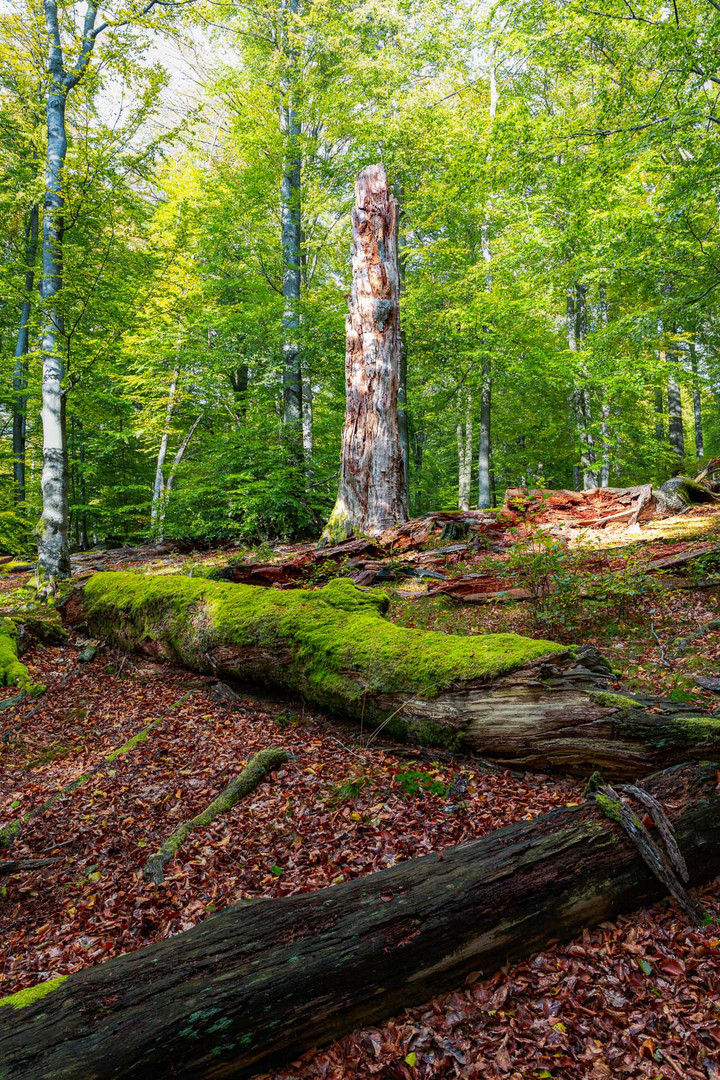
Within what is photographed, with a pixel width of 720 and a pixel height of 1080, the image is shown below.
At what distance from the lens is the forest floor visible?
2.15 m

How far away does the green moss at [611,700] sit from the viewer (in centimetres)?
339

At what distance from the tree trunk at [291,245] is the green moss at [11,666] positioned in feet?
25.2

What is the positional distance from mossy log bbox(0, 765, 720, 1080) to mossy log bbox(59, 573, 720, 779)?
49 centimetres

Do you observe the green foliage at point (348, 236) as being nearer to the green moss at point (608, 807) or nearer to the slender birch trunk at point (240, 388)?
the slender birch trunk at point (240, 388)

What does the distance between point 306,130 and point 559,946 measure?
79.7 feet

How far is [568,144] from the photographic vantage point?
9.49 metres

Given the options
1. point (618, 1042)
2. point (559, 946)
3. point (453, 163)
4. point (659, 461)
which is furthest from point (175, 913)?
point (659, 461)

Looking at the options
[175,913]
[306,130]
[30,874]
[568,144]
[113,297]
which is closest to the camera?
[175,913]

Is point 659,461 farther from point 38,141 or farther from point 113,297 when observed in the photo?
point 38,141

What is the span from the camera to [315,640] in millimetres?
4891

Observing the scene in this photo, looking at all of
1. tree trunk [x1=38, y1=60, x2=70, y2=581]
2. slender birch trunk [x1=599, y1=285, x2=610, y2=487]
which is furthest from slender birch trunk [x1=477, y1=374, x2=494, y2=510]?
tree trunk [x1=38, y1=60, x2=70, y2=581]

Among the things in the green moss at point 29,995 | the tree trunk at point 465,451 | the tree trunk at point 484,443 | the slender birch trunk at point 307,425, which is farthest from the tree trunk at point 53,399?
the tree trunk at point 465,451

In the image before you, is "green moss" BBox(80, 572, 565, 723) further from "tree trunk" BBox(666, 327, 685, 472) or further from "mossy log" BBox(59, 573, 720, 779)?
"tree trunk" BBox(666, 327, 685, 472)

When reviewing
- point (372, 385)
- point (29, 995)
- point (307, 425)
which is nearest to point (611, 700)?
point (29, 995)
